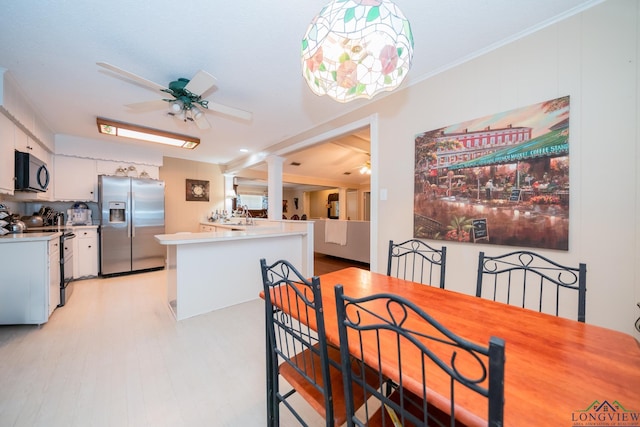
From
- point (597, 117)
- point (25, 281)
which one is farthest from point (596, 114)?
point (25, 281)

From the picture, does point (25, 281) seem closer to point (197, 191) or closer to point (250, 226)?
point (250, 226)

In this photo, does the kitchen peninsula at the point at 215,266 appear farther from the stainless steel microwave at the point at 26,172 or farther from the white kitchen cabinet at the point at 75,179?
the white kitchen cabinet at the point at 75,179

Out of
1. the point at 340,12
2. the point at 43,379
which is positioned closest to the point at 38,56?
the point at 43,379

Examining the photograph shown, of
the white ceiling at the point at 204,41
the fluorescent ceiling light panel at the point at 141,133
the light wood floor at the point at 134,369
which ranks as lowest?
the light wood floor at the point at 134,369

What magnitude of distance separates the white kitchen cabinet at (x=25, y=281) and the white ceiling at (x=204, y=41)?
5.10 feet

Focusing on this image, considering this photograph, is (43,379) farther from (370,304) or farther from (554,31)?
(554,31)

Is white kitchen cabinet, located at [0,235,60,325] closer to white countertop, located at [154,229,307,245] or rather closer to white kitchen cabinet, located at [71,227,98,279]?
white countertop, located at [154,229,307,245]

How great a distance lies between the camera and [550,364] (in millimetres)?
690

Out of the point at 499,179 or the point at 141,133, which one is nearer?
the point at 499,179

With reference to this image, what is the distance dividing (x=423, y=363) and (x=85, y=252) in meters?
5.09

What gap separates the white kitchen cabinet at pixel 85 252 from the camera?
12.2ft

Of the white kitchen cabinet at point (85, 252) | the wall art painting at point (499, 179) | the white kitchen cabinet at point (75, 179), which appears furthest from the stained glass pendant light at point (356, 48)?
the white kitchen cabinet at point (75, 179)

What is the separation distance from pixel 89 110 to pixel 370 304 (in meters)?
3.88

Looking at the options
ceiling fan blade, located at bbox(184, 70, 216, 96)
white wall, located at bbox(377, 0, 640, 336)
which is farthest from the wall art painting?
ceiling fan blade, located at bbox(184, 70, 216, 96)
